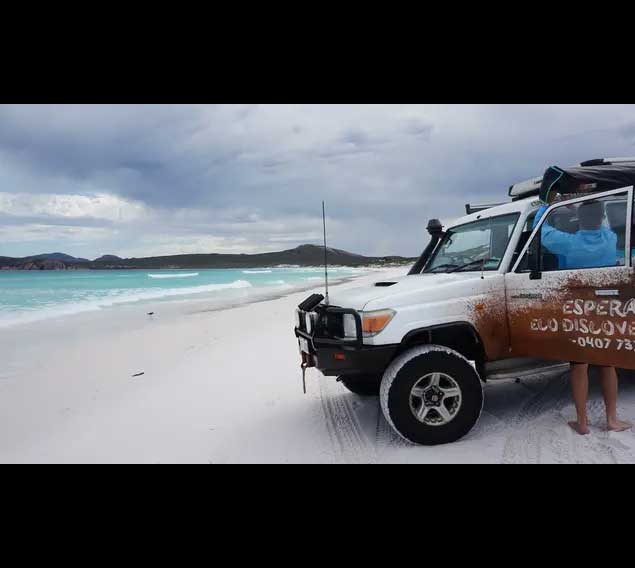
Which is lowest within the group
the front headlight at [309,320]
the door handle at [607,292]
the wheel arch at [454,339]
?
the wheel arch at [454,339]

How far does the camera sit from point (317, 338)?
171 inches

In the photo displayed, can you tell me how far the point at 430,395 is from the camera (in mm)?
4012

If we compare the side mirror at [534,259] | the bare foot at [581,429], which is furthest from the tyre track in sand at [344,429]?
the side mirror at [534,259]

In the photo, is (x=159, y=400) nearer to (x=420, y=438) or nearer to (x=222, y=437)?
(x=222, y=437)

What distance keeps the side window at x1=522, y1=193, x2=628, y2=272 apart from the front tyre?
1.23 metres

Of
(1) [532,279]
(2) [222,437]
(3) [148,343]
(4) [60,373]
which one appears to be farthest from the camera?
(3) [148,343]

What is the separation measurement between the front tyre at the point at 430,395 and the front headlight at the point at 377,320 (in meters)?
0.31

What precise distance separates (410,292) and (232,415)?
2.48 m

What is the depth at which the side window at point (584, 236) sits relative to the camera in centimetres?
406

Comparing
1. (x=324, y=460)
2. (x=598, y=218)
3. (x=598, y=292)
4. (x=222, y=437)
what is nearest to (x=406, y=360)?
(x=324, y=460)

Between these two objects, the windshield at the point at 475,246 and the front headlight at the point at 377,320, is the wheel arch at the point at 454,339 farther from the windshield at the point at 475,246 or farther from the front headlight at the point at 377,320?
the windshield at the point at 475,246

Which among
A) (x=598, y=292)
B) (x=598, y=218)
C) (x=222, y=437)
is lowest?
(x=222, y=437)

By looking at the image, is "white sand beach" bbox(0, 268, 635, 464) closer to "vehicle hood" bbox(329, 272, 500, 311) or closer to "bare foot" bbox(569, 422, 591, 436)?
"bare foot" bbox(569, 422, 591, 436)

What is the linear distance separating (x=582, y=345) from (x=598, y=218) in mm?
1307
